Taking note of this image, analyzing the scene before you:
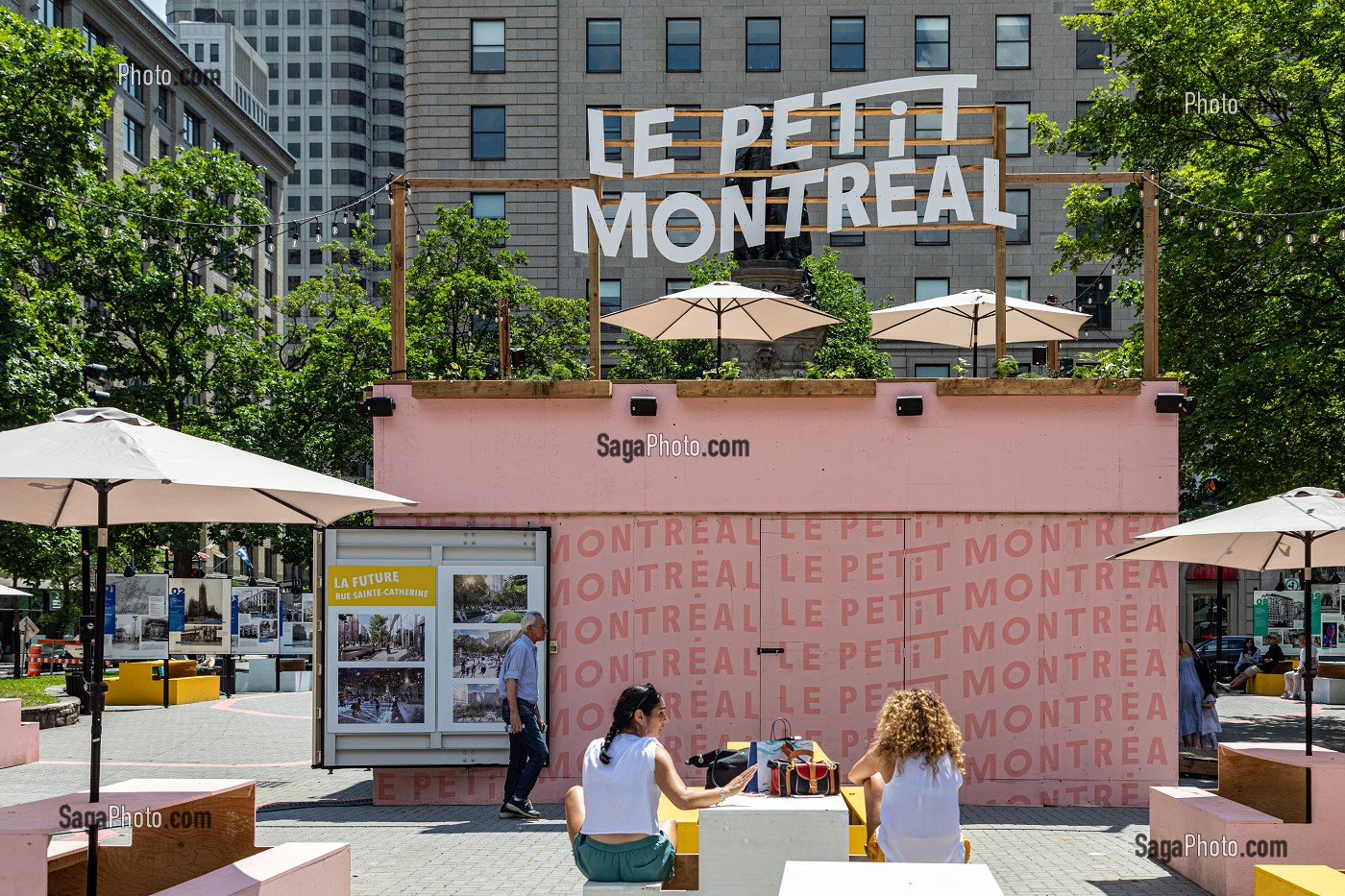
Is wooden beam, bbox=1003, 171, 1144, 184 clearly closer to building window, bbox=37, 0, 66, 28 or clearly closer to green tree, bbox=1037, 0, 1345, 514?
green tree, bbox=1037, 0, 1345, 514

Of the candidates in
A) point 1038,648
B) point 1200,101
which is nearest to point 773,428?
point 1038,648

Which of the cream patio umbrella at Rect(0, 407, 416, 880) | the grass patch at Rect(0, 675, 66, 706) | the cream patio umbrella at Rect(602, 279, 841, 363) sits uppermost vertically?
the cream patio umbrella at Rect(602, 279, 841, 363)

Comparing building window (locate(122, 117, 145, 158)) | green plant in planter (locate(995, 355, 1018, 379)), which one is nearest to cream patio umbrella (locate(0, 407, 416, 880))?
green plant in planter (locate(995, 355, 1018, 379))

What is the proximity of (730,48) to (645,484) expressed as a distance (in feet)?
150

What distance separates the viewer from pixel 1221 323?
77.2 feet

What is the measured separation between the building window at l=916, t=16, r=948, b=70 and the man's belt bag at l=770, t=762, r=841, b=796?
171ft

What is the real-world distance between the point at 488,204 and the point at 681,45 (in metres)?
10.2

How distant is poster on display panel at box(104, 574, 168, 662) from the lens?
1078 inches

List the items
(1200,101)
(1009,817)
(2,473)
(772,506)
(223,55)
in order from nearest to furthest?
(2,473)
(1009,817)
(772,506)
(1200,101)
(223,55)

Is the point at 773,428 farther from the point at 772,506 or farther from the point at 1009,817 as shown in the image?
the point at 1009,817

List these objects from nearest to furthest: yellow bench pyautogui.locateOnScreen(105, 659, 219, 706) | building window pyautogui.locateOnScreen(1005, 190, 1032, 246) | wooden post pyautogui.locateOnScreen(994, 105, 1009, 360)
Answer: wooden post pyautogui.locateOnScreen(994, 105, 1009, 360) → yellow bench pyautogui.locateOnScreen(105, 659, 219, 706) → building window pyautogui.locateOnScreen(1005, 190, 1032, 246)

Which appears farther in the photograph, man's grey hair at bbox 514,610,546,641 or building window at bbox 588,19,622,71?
building window at bbox 588,19,622,71

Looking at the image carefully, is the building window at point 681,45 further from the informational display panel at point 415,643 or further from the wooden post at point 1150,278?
the informational display panel at point 415,643

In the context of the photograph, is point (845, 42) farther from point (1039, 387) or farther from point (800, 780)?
point (800, 780)
